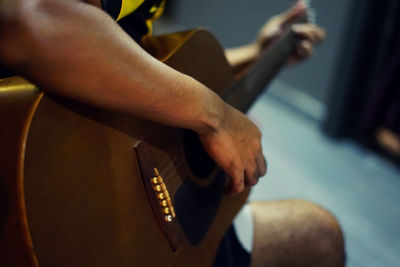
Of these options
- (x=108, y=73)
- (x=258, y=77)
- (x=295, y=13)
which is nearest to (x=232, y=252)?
(x=258, y=77)

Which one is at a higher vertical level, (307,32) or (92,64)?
(92,64)

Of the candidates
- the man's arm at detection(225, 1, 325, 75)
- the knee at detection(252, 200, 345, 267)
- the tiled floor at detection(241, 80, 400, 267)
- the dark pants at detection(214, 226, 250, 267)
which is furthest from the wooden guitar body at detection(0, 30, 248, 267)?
the tiled floor at detection(241, 80, 400, 267)

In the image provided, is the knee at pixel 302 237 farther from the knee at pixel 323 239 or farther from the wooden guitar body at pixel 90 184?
the wooden guitar body at pixel 90 184

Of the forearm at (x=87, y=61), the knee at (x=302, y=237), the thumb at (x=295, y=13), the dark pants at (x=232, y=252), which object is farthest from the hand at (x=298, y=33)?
the forearm at (x=87, y=61)

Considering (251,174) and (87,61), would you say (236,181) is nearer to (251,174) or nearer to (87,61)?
(251,174)

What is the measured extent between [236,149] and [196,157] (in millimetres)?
113

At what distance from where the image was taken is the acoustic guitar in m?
0.42

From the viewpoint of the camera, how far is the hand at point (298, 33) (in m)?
1.20

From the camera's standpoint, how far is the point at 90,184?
0.48 meters

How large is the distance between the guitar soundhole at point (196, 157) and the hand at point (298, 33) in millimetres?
609

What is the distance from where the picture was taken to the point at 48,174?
0.44 metres

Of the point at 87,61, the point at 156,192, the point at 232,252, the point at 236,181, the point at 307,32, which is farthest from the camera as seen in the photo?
the point at 307,32

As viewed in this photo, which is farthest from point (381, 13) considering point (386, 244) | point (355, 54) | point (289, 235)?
point (289, 235)

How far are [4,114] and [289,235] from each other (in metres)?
0.69
